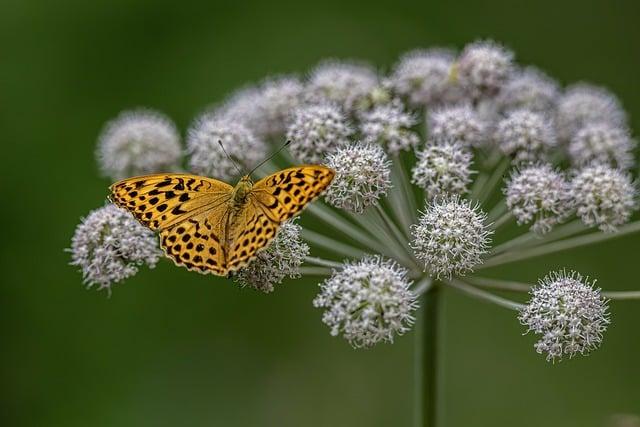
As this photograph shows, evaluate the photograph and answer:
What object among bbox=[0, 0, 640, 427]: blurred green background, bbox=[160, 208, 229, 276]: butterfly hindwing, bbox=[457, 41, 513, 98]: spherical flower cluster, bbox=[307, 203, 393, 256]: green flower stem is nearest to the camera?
bbox=[160, 208, 229, 276]: butterfly hindwing

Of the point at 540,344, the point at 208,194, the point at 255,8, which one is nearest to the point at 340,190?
the point at 208,194

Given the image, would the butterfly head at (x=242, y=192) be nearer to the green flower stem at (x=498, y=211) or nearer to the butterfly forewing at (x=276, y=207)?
the butterfly forewing at (x=276, y=207)

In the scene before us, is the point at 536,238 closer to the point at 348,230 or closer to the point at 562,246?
the point at 562,246

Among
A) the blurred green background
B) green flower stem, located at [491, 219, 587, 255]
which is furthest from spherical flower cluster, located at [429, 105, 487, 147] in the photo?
the blurred green background

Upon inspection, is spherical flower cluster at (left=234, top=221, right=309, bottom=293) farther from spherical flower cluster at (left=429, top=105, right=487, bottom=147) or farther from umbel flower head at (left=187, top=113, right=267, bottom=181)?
spherical flower cluster at (left=429, top=105, right=487, bottom=147)

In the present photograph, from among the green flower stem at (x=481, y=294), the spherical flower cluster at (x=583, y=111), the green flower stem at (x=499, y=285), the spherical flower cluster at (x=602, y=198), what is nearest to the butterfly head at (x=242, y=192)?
the green flower stem at (x=481, y=294)

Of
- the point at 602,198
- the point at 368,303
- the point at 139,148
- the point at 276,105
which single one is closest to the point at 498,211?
the point at 602,198
